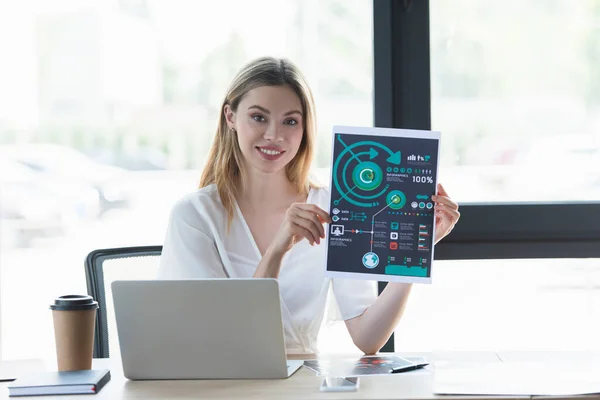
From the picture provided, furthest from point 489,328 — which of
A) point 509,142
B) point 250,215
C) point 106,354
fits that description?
point 106,354

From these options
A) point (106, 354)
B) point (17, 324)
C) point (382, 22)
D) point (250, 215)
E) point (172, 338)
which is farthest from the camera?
point (17, 324)

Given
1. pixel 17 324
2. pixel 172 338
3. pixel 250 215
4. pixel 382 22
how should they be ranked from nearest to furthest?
pixel 172 338, pixel 250 215, pixel 382 22, pixel 17 324

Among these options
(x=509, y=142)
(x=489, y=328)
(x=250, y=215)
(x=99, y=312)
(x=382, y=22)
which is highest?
(x=382, y=22)

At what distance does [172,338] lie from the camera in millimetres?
1675

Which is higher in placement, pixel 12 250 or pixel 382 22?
pixel 382 22

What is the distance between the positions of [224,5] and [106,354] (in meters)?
1.37

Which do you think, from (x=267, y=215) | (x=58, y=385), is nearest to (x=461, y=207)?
(x=267, y=215)

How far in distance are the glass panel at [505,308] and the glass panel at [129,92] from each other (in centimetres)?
65

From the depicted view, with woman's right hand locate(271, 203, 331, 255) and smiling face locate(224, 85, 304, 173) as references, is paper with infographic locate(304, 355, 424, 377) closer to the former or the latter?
woman's right hand locate(271, 203, 331, 255)

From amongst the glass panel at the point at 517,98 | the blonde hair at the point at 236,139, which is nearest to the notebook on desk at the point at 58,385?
the blonde hair at the point at 236,139

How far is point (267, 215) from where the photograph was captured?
2.43 metres

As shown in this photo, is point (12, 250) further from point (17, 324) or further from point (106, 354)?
point (106, 354)

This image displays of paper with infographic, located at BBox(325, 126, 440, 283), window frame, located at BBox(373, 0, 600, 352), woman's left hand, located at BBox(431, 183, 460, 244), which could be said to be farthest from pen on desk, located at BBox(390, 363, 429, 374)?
window frame, located at BBox(373, 0, 600, 352)

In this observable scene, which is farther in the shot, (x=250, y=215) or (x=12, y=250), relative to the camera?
(x=12, y=250)
